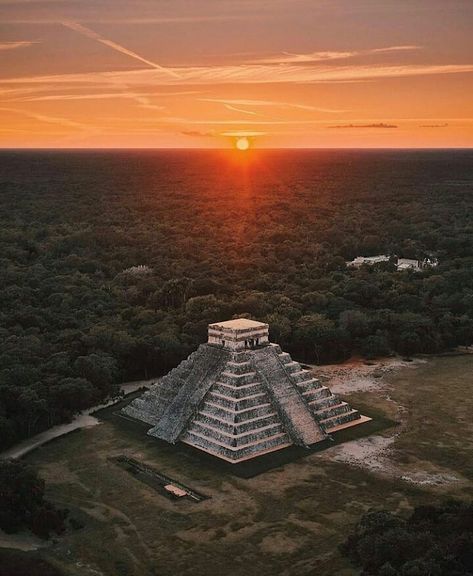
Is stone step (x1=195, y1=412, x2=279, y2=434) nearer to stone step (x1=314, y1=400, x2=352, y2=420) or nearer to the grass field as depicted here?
the grass field

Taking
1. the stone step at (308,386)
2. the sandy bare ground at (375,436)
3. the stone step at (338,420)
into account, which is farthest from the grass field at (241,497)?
the stone step at (308,386)

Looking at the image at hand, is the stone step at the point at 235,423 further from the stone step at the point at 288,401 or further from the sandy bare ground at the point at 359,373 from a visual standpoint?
the sandy bare ground at the point at 359,373

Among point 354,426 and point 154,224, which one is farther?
point 154,224

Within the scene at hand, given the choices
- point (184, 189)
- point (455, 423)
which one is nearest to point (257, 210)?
point (184, 189)

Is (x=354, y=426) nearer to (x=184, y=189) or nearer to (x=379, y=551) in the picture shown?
(x=379, y=551)

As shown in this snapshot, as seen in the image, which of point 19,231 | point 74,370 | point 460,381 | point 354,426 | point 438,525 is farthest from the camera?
point 19,231
